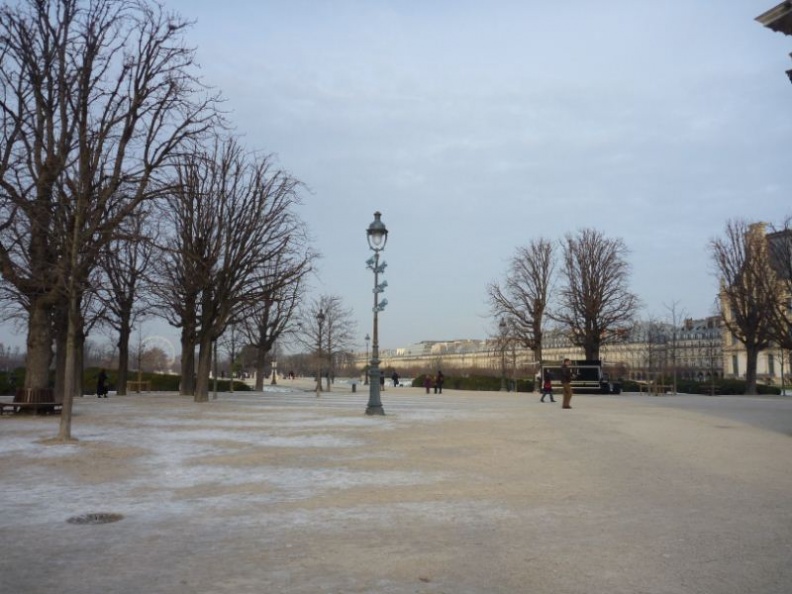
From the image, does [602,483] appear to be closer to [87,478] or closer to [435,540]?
[435,540]

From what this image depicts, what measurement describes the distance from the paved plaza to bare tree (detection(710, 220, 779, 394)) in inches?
1271

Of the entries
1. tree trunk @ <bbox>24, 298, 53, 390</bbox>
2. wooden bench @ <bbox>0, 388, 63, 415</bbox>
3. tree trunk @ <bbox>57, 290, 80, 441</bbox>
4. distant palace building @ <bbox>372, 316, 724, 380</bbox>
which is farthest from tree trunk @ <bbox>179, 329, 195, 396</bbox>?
distant palace building @ <bbox>372, 316, 724, 380</bbox>

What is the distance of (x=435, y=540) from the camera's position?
615cm

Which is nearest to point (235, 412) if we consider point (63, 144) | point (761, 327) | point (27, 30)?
point (63, 144)

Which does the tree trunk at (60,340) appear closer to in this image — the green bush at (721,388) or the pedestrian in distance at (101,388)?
the pedestrian in distance at (101,388)

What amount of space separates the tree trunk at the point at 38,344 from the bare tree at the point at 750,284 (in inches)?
1558

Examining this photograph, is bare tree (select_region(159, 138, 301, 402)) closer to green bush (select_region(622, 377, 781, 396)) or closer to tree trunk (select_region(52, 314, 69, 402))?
tree trunk (select_region(52, 314, 69, 402))

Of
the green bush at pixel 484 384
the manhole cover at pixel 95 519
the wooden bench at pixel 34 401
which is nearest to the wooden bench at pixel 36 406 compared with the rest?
the wooden bench at pixel 34 401

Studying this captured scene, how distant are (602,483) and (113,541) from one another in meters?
6.36

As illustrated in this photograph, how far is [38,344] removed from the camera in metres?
18.2

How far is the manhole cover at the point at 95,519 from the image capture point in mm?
6711

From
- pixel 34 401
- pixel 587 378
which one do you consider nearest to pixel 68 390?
pixel 34 401

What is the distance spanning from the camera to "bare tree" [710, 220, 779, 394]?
141 feet

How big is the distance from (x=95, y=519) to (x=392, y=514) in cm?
311
